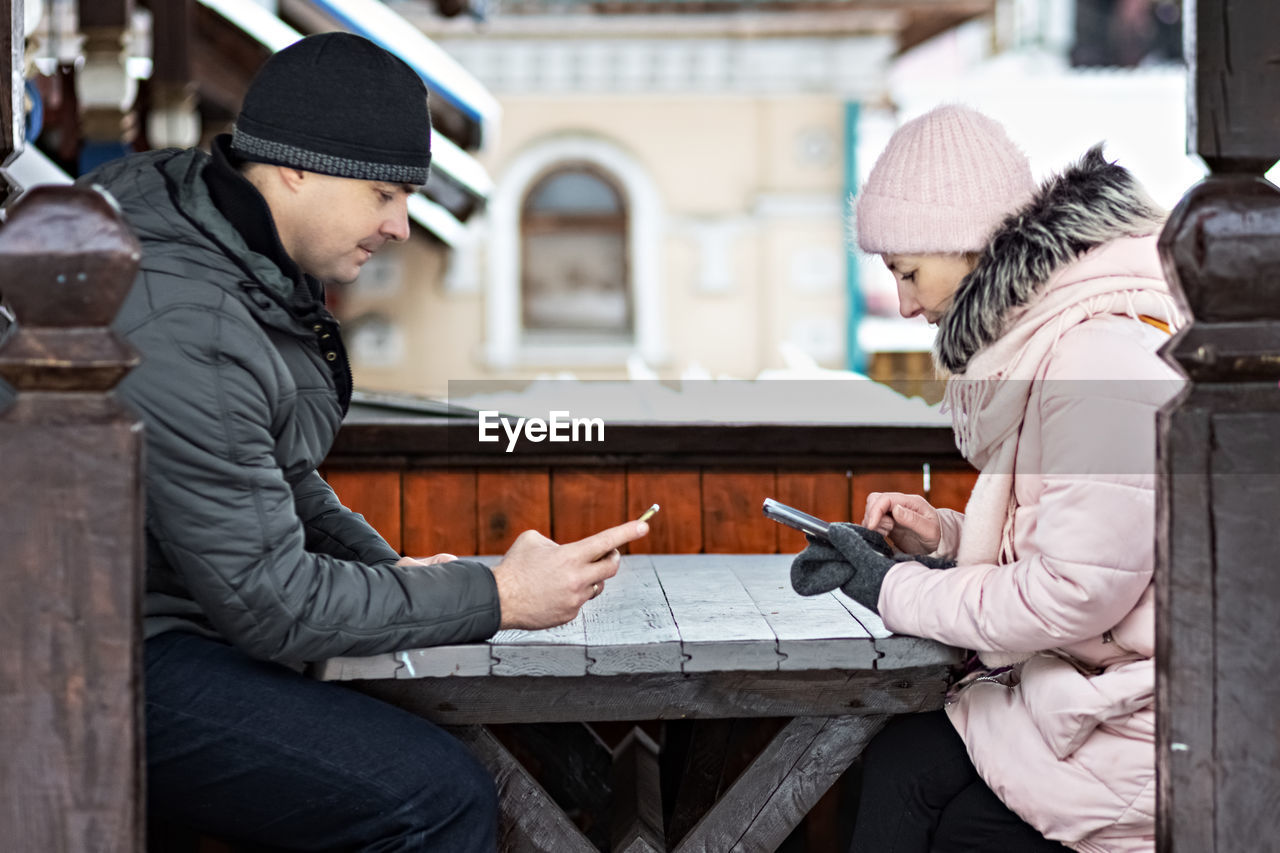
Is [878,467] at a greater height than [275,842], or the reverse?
[878,467]

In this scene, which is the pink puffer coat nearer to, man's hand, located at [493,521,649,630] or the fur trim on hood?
the fur trim on hood

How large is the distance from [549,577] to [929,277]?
73 cm

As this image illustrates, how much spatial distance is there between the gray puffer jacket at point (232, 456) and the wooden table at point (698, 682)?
95mm

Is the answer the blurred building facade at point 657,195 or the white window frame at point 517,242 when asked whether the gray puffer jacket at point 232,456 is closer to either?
the blurred building facade at point 657,195

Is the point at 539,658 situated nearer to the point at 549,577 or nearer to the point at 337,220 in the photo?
the point at 549,577

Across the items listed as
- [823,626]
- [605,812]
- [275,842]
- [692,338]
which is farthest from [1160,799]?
[692,338]

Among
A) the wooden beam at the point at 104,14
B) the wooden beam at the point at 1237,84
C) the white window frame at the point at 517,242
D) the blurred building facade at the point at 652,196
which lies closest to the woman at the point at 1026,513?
the wooden beam at the point at 1237,84

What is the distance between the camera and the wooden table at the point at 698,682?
178 cm

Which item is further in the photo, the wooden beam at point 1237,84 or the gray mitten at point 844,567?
the gray mitten at point 844,567

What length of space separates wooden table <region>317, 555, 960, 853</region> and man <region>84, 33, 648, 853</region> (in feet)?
0.21

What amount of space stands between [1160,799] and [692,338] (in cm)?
927

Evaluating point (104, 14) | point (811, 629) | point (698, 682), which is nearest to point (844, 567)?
point (811, 629)

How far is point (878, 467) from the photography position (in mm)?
3262

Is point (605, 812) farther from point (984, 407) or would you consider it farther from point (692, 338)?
point (692, 338)
